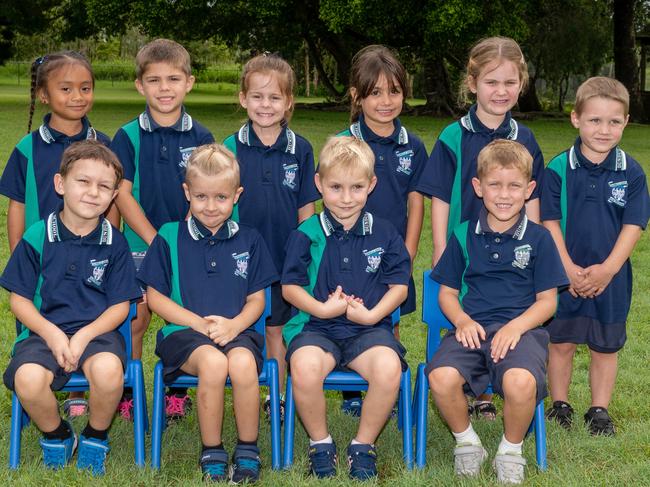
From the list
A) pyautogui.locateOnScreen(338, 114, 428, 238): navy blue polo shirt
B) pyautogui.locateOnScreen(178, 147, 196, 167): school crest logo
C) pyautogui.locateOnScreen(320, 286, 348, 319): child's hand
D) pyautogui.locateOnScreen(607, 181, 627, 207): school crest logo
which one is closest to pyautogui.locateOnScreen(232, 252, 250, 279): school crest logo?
pyautogui.locateOnScreen(320, 286, 348, 319): child's hand

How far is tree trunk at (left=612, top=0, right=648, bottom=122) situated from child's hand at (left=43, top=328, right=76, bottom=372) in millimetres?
24449

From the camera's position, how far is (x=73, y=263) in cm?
357

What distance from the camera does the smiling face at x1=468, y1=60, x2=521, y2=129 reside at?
4.00m

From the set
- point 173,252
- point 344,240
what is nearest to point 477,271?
point 344,240

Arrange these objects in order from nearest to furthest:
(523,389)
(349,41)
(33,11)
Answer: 1. (523,389)
2. (349,41)
3. (33,11)

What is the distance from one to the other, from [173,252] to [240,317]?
40 cm

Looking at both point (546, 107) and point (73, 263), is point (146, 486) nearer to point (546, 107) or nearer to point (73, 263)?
point (73, 263)

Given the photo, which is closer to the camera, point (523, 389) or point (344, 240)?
point (523, 389)

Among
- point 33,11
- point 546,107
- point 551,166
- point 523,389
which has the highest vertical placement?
point 33,11

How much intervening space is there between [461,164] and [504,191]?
466 mm

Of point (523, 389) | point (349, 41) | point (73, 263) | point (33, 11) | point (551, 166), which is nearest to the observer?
point (523, 389)

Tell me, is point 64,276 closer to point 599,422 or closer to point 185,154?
point 185,154

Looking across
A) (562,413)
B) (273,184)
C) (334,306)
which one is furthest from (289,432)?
(562,413)

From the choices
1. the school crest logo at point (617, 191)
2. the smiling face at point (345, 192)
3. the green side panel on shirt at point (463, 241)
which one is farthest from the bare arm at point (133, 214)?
the school crest logo at point (617, 191)
